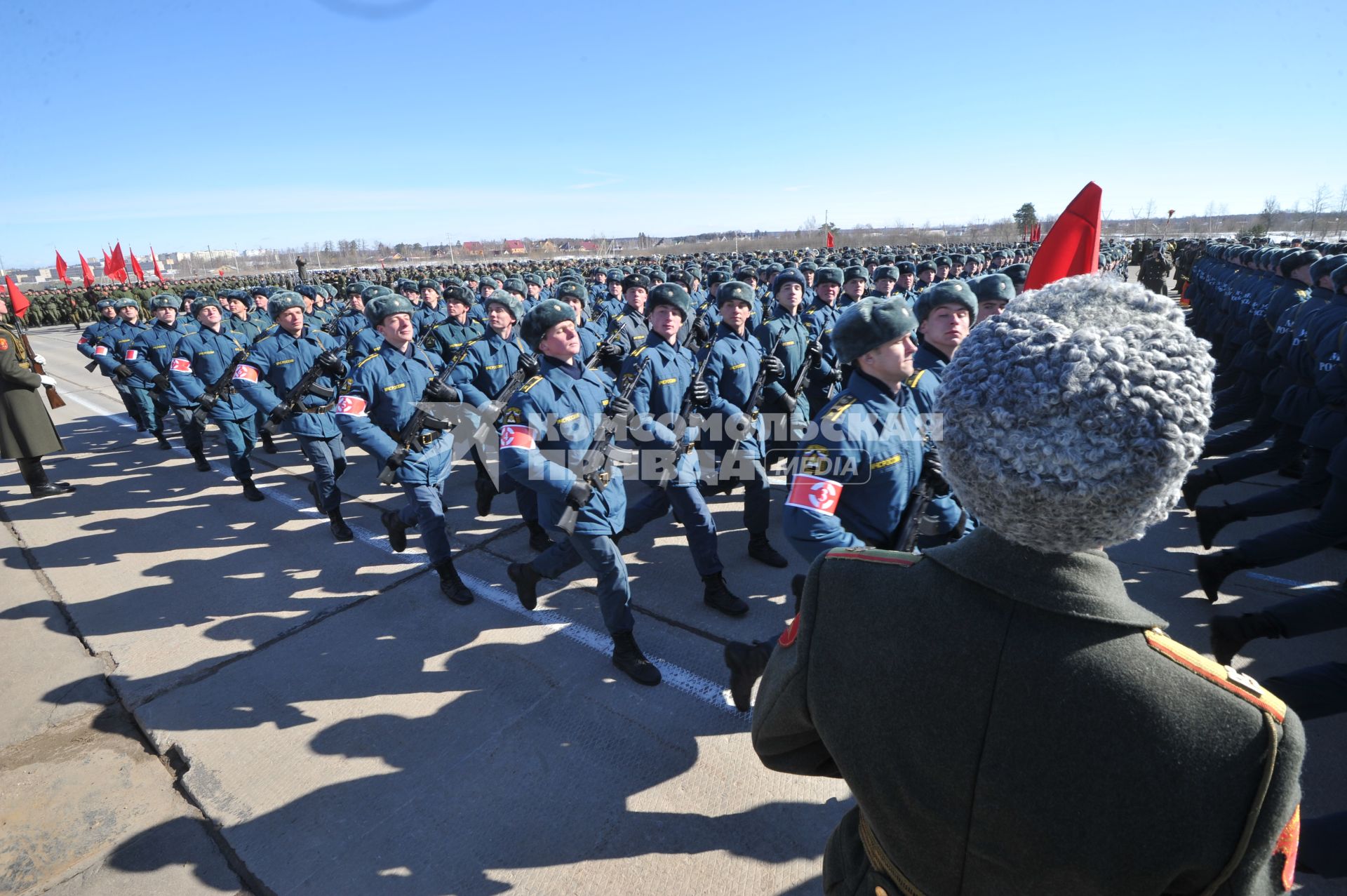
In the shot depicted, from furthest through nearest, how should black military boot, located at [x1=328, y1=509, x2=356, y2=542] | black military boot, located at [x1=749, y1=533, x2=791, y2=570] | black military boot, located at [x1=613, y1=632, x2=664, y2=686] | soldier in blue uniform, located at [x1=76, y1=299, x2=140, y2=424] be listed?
soldier in blue uniform, located at [x1=76, y1=299, x2=140, y2=424], black military boot, located at [x1=328, y1=509, x2=356, y2=542], black military boot, located at [x1=749, y1=533, x2=791, y2=570], black military boot, located at [x1=613, y1=632, x2=664, y2=686]

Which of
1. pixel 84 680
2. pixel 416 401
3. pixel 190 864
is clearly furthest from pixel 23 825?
pixel 416 401

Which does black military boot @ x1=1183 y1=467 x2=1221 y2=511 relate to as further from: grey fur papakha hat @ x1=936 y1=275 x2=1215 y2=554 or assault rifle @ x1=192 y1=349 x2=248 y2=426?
assault rifle @ x1=192 y1=349 x2=248 y2=426

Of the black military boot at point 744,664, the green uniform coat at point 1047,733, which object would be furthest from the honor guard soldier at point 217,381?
the green uniform coat at point 1047,733

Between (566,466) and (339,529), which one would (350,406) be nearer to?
(339,529)

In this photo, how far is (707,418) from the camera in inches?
213

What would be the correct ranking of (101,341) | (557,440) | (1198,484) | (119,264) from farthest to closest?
(119,264), (101,341), (1198,484), (557,440)

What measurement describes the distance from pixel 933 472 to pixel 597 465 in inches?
77.2

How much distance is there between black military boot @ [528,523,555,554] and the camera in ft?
18.9

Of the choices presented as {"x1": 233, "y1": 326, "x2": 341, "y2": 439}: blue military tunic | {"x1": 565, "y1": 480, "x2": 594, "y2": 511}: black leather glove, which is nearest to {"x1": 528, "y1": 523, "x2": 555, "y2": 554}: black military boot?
{"x1": 565, "y1": 480, "x2": 594, "y2": 511}: black leather glove

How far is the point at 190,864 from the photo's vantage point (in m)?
2.81

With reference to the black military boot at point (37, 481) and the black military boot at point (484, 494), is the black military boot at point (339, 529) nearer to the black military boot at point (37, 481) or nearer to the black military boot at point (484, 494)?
the black military boot at point (484, 494)

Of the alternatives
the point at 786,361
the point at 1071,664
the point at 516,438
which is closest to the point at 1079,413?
the point at 1071,664

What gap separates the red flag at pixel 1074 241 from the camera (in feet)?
12.1

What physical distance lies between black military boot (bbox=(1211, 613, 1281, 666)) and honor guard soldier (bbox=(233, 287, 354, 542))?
660 centimetres
